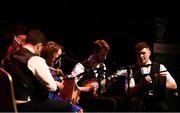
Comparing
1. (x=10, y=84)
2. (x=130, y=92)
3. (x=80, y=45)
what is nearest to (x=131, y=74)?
(x=130, y=92)

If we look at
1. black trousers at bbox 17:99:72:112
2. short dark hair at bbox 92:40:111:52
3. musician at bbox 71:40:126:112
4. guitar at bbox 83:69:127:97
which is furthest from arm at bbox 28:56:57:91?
short dark hair at bbox 92:40:111:52

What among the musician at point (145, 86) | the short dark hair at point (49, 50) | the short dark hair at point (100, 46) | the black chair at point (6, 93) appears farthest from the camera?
the short dark hair at point (100, 46)

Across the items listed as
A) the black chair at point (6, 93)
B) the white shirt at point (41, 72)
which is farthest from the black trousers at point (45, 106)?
the black chair at point (6, 93)

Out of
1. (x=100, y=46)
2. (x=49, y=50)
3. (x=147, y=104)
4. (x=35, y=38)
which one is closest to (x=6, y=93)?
(x=35, y=38)

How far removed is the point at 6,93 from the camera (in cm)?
372

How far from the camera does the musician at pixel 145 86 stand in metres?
5.81

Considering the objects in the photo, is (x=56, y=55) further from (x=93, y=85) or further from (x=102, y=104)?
(x=102, y=104)

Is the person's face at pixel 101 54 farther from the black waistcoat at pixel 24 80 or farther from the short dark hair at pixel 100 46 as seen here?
the black waistcoat at pixel 24 80

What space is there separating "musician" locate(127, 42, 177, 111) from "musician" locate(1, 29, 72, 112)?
1.64 m

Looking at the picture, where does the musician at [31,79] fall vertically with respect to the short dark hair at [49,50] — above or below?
below

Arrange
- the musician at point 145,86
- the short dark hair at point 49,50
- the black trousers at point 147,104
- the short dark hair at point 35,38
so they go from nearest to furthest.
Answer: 1. the short dark hair at point 35,38
2. the short dark hair at point 49,50
3. the musician at point 145,86
4. the black trousers at point 147,104

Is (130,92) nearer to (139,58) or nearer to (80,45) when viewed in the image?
(139,58)

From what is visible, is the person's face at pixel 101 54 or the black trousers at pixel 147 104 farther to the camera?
the person's face at pixel 101 54

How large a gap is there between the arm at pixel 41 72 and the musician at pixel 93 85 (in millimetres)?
1562
